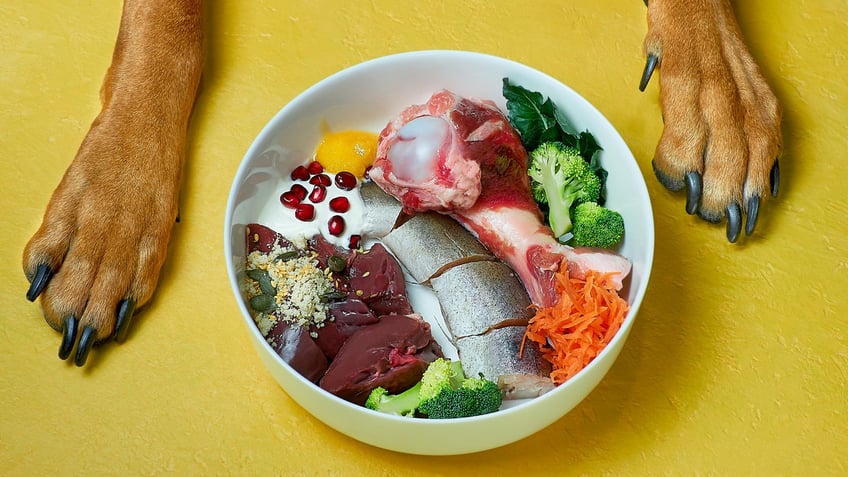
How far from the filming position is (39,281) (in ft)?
5.50

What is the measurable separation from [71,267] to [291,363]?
0.48 m

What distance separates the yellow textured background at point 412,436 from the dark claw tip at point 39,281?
112mm

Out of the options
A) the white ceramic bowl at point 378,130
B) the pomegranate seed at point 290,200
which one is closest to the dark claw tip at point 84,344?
the white ceramic bowl at point 378,130

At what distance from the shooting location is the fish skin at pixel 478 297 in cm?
161

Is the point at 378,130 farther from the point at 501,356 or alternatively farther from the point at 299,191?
the point at 501,356

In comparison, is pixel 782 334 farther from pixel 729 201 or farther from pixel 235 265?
pixel 235 265

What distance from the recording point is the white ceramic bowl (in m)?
1.47

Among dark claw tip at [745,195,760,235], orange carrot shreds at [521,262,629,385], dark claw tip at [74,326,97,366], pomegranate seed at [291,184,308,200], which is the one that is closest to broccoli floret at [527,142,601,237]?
orange carrot shreds at [521,262,629,385]

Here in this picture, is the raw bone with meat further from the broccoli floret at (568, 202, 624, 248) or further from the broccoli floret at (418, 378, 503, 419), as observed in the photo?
the broccoli floret at (418, 378, 503, 419)

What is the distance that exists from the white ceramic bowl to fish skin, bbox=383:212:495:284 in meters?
0.27

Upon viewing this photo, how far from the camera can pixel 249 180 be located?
1.72 metres

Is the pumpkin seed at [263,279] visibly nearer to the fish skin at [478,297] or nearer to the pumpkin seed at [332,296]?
the pumpkin seed at [332,296]

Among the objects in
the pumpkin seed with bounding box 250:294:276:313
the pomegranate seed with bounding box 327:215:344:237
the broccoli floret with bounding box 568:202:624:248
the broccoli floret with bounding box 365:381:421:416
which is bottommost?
the broccoli floret with bounding box 365:381:421:416

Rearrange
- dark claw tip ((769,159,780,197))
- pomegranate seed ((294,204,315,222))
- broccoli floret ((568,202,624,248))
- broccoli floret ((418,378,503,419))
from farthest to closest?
1. dark claw tip ((769,159,780,197))
2. pomegranate seed ((294,204,315,222))
3. broccoli floret ((568,202,624,248))
4. broccoli floret ((418,378,503,419))
